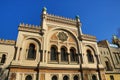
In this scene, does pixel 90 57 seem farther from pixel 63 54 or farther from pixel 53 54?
pixel 53 54

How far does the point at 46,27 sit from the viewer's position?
68.1 ft

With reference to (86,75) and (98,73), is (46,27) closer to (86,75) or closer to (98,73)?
(86,75)

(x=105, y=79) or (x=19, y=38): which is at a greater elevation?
(x=19, y=38)

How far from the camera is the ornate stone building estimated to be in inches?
646

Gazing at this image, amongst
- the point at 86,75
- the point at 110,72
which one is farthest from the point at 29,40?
the point at 110,72

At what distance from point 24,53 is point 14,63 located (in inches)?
88.3

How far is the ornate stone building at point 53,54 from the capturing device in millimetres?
16406

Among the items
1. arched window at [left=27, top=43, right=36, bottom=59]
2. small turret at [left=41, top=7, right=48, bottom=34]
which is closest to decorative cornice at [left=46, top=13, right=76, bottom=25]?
small turret at [left=41, top=7, right=48, bottom=34]

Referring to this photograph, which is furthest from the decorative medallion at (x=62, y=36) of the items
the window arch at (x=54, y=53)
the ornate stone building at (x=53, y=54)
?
the window arch at (x=54, y=53)

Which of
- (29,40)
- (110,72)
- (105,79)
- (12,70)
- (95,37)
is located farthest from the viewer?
(95,37)

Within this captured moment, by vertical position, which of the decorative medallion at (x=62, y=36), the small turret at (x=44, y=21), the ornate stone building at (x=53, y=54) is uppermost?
the small turret at (x=44, y=21)

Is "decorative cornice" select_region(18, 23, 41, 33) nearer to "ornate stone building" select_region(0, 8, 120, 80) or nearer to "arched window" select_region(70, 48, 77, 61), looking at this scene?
"ornate stone building" select_region(0, 8, 120, 80)

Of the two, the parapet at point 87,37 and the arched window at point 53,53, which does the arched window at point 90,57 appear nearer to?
the parapet at point 87,37

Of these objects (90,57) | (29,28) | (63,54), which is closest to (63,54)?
(63,54)
